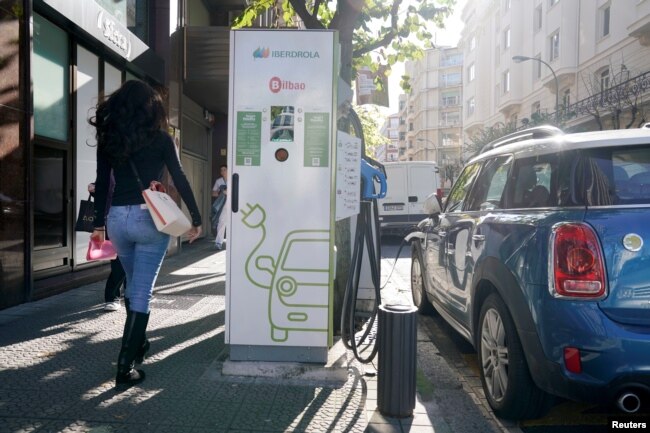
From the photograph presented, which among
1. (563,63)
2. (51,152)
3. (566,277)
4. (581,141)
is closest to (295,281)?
(566,277)

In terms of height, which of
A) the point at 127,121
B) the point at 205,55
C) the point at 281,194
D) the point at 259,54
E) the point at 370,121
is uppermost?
the point at 370,121

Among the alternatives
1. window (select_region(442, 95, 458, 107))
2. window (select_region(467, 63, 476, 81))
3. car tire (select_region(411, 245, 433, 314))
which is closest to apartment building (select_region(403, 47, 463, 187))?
window (select_region(442, 95, 458, 107))

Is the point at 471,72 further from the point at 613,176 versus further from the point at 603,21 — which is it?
the point at 613,176

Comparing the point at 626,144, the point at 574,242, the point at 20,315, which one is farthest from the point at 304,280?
the point at 20,315

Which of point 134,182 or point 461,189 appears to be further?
point 461,189

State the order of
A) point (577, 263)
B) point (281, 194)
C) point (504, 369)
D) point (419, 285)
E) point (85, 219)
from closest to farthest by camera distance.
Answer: point (577, 263)
point (504, 369)
point (281, 194)
point (85, 219)
point (419, 285)

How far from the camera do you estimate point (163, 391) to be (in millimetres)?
3717

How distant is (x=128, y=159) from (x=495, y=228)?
2.39 meters

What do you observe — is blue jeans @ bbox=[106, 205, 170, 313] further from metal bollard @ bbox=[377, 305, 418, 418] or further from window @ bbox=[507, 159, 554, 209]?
window @ bbox=[507, 159, 554, 209]

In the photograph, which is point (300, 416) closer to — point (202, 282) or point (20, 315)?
point (20, 315)

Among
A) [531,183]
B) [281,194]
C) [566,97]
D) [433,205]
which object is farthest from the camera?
[566,97]

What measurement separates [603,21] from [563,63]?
3346 mm

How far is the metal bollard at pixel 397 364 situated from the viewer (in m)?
3.43

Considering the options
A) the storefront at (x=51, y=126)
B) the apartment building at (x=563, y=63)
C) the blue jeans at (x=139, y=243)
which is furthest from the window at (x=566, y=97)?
the blue jeans at (x=139, y=243)
